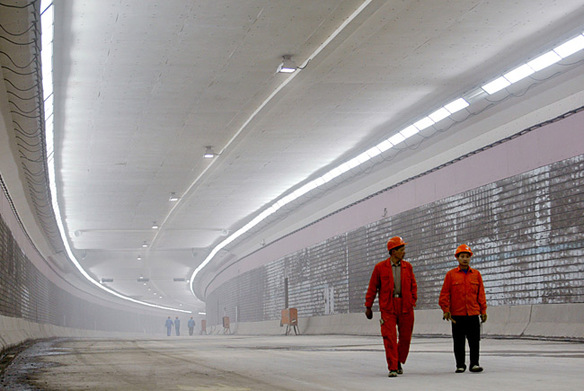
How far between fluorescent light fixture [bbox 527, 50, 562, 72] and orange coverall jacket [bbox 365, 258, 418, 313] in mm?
10076

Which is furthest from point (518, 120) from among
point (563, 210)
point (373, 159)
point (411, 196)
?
point (373, 159)

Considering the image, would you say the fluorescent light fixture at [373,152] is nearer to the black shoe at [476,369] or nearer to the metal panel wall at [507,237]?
the metal panel wall at [507,237]

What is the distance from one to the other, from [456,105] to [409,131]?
321 cm

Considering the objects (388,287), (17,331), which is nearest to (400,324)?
(388,287)

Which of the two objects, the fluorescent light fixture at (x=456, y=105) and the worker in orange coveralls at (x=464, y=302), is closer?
the worker in orange coveralls at (x=464, y=302)

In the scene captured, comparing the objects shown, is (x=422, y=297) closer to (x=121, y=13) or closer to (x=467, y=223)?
(x=467, y=223)

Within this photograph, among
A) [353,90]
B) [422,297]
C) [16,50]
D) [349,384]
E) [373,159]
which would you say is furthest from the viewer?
[373,159]

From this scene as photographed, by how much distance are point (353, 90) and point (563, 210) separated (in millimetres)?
6772

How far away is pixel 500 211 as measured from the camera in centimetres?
2228

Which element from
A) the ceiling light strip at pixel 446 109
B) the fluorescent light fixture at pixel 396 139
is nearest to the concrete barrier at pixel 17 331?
the ceiling light strip at pixel 446 109

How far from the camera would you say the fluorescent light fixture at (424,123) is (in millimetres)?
25844

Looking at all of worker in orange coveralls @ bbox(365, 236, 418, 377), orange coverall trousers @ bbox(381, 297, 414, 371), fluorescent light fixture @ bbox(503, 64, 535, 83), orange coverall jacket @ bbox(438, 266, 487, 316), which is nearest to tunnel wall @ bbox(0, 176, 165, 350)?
worker in orange coveralls @ bbox(365, 236, 418, 377)

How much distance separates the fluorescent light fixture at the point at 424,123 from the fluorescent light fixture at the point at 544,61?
5574 mm

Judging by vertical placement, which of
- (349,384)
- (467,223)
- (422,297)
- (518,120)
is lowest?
(349,384)
